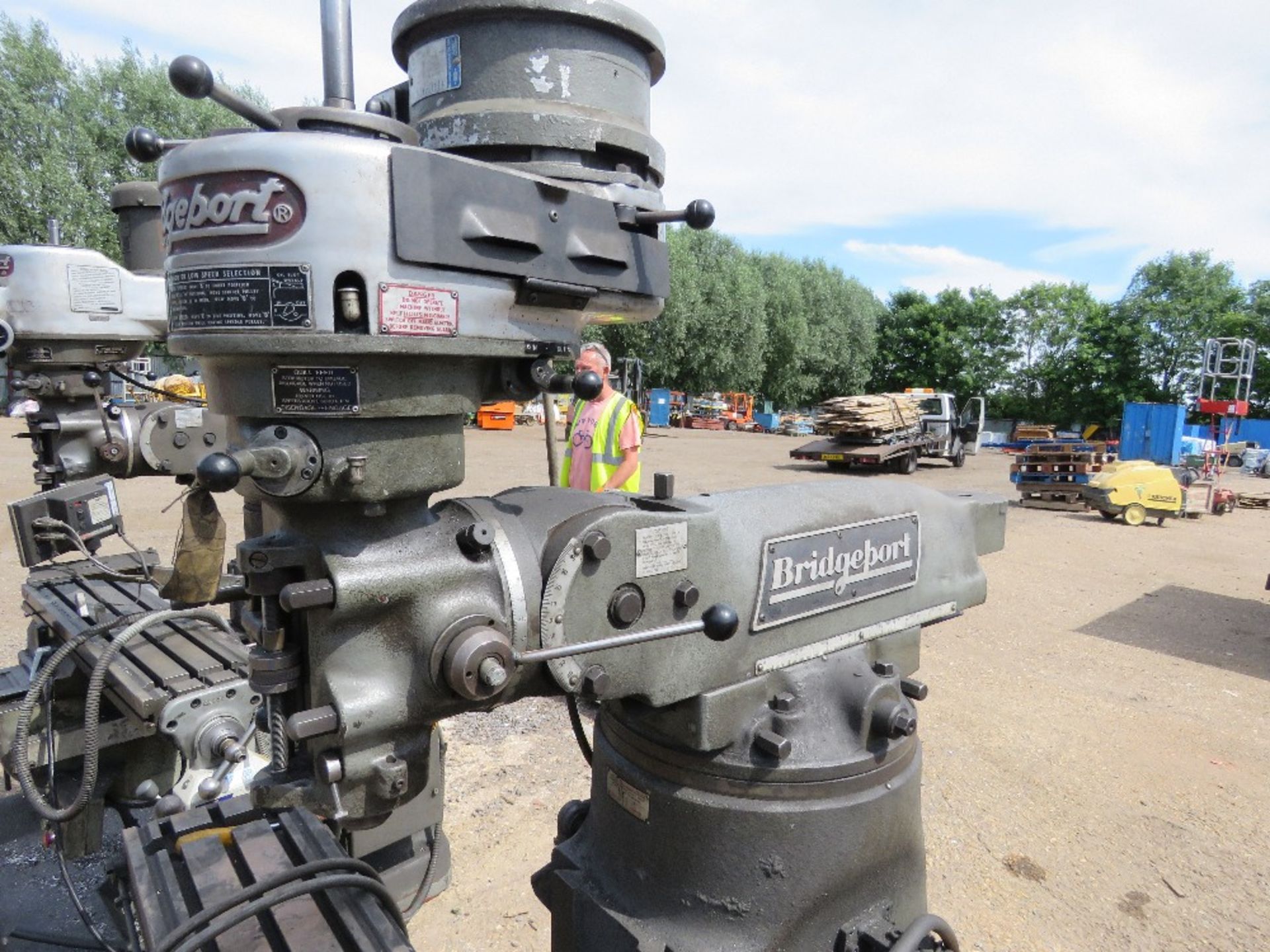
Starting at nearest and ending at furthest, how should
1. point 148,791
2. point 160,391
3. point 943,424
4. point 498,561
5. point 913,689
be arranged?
point 498,561 → point 913,689 → point 160,391 → point 148,791 → point 943,424

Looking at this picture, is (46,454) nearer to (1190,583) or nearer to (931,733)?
(931,733)

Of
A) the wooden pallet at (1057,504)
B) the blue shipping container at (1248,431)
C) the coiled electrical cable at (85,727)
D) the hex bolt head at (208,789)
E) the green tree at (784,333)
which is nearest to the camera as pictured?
the coiled electrical cable at (85,727)

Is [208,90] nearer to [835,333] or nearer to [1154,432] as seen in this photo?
[1154,432]

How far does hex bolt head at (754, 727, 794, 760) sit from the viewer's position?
1.30 meters

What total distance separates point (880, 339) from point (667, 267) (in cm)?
Result: 4101

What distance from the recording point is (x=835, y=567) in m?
1.45

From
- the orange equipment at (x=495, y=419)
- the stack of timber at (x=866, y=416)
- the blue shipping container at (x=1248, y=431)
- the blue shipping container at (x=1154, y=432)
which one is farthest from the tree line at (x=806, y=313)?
the blue shipping container at (x=1154, y=432)

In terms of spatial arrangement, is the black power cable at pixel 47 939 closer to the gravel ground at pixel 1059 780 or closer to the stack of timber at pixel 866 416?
the gravel ground at pixel 1059 780

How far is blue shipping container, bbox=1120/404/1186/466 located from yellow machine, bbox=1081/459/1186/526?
30.9 ft

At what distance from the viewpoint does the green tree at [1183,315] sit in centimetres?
3156

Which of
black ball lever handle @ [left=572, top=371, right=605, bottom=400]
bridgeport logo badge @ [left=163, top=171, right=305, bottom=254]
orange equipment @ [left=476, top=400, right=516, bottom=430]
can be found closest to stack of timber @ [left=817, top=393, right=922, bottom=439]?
orange equipment @ [left=476, top=400, right=516, bottom=430]

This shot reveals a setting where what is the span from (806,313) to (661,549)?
3568 cm

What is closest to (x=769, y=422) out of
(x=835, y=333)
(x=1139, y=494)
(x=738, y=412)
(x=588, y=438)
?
(x=738, y=412)

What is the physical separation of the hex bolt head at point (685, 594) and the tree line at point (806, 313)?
20.5 m
